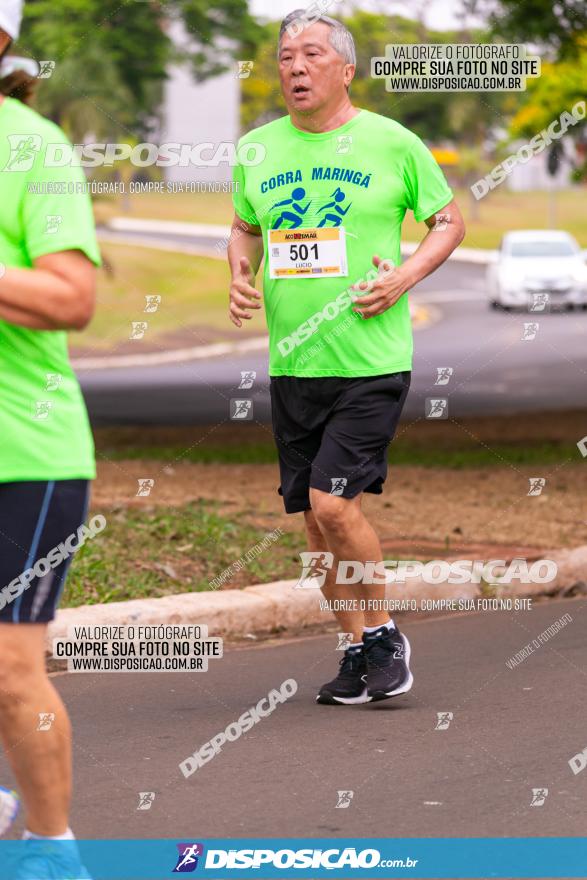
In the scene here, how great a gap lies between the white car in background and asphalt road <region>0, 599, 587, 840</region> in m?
27.5

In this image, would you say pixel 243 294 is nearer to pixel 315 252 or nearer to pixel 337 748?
pixel 315 252

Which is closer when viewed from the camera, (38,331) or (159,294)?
(38,331)

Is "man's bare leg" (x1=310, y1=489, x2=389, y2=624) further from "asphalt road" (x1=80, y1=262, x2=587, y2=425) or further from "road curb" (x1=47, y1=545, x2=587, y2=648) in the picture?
"asphalt road" (x1=80, y1=262, x2=587, y2=425)

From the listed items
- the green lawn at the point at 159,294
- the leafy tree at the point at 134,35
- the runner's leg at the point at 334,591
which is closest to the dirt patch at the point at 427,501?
the runner's leg at the point at 334,591

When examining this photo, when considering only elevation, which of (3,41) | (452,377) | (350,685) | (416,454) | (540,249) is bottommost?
(452,377)

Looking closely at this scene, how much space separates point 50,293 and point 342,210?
7.99ft

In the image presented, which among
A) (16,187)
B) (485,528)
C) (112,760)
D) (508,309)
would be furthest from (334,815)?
(508,309)

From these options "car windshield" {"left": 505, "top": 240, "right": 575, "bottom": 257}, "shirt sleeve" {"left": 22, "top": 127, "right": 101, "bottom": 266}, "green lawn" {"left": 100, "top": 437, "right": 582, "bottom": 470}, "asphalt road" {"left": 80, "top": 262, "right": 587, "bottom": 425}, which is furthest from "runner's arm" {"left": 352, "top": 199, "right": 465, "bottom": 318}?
"car windshield" {"left": 505, "top": 240, "right": 575, "bottom": 257}

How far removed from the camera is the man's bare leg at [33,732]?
3.51 metres

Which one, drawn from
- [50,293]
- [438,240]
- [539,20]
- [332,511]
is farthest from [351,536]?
[539,20]

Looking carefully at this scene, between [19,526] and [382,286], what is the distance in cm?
234

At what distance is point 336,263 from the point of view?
5.65 metres

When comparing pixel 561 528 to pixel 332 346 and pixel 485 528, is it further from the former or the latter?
pixel 332 346

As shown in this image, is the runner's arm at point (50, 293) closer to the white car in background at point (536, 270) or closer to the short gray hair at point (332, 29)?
the short gray hair at point (332, 29)
